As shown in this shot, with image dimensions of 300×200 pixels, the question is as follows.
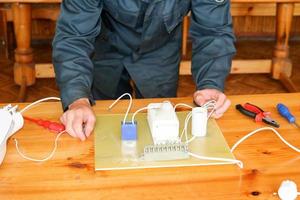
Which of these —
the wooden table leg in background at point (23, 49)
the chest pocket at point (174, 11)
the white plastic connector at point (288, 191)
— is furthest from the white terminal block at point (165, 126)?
the wooden table leg in background at point (23, 49)

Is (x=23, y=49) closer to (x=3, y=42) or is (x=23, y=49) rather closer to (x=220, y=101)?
(x=3, y=42)

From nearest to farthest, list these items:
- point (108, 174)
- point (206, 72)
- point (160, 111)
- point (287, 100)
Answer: point (108, 174), point (160, 111), point (287, 100), point (206, 72)

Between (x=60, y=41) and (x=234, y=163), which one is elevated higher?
(x=60, y=41)

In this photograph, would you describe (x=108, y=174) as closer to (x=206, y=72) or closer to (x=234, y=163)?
(x=234, y=163)

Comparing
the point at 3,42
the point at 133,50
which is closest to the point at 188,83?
the point at 3,42

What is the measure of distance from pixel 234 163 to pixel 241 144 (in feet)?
0.30

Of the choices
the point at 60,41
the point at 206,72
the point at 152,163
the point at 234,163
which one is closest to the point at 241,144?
the point at 234,163

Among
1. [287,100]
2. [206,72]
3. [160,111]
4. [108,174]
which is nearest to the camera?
[108,174]

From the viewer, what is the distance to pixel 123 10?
54.5 inches

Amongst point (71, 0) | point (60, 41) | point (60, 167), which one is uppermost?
point (71, 0)

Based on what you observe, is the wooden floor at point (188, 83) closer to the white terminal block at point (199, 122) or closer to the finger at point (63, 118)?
the finger at point (63, 118)

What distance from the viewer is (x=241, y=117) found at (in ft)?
3.80

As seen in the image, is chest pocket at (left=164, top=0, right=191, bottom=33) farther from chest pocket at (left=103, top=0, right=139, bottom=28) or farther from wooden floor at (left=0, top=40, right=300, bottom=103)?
wooden floor at (left=0, top=40, right=300, bottom=103)

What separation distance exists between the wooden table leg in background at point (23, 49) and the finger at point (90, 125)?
6.03ft
